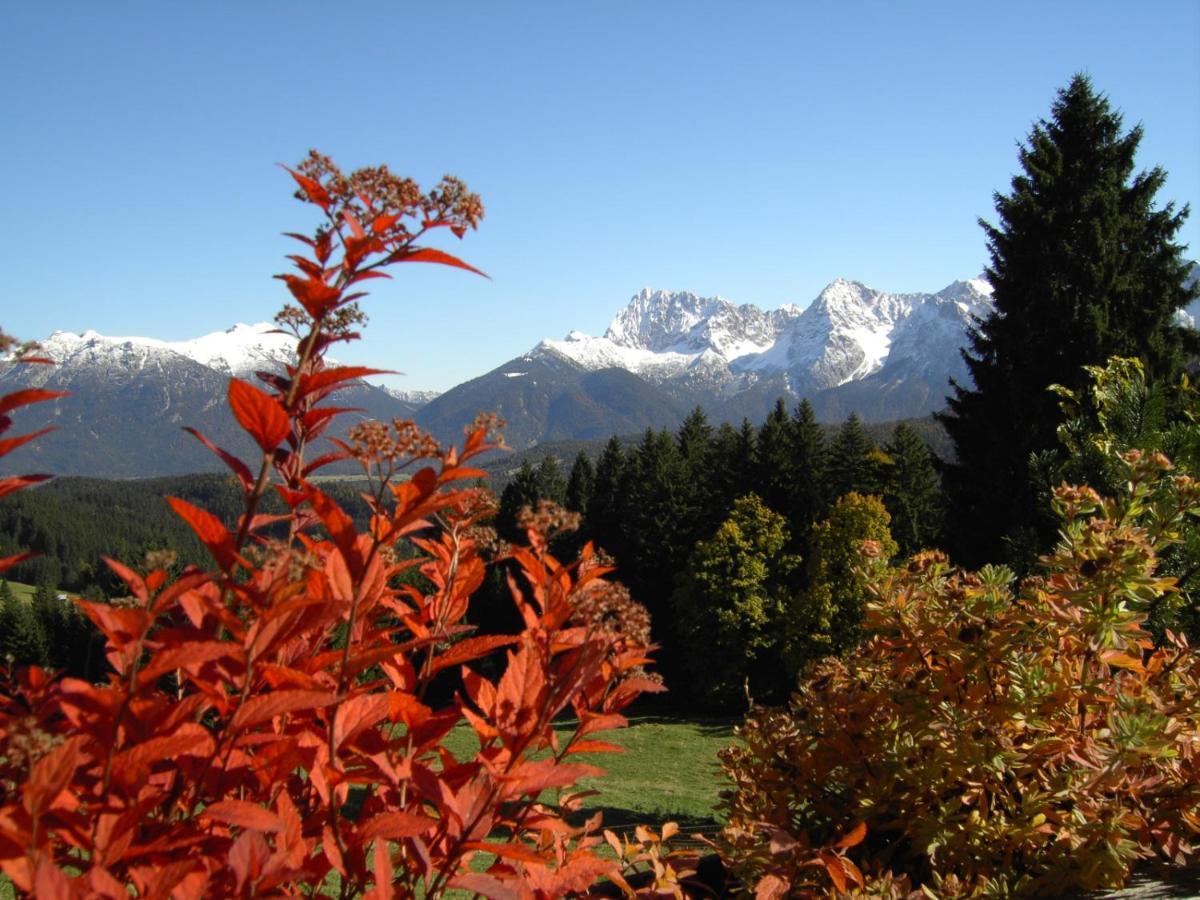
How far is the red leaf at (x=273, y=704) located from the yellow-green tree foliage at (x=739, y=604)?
91.5ft

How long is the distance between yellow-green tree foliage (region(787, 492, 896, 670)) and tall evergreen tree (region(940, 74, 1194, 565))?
1028cm

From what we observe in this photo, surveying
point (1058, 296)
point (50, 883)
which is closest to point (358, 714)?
point (50, 883)

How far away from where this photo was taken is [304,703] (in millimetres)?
1023

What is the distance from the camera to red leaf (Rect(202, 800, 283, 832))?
39.0 inches

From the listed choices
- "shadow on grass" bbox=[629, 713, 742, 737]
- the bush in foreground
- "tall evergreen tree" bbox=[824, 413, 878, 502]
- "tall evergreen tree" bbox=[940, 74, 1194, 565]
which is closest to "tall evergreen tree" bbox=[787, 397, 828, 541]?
"tall evergreen tree" bbox=[824, 413, 878, 502]

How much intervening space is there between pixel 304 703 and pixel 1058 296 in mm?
15350

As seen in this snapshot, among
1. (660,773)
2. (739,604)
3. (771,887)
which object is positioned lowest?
(660,773)

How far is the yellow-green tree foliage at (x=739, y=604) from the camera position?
93.0 feet

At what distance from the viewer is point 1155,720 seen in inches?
84.1

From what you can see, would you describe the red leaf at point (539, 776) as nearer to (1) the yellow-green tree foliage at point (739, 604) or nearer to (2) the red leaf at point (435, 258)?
(2) the red leaf at point (435, 258)

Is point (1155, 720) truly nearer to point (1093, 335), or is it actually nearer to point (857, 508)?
point (1093, 335)

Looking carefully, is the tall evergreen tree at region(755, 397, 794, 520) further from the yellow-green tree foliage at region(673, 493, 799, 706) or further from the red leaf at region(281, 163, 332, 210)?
the red leaf at region(281, 163, 332, 210)

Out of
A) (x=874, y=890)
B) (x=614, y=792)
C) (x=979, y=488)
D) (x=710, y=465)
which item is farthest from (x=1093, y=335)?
(x=710, y=465)

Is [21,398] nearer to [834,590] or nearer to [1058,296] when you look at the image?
[1058,296]
